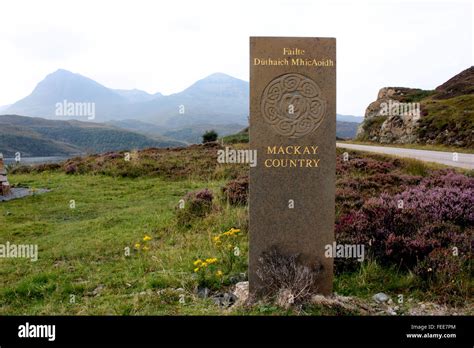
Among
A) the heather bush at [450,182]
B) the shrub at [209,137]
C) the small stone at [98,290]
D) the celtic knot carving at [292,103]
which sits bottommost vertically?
the small stone at [98,290]

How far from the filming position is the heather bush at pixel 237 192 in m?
11.8

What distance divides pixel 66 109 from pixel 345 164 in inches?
470

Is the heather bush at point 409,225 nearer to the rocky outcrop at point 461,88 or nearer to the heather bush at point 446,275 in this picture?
the heather bush at point 446,275

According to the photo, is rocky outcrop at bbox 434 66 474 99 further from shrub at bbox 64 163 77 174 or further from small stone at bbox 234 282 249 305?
small stone at bbox 234 282 249 305

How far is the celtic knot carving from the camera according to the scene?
20.4 ft

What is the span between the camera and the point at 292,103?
20.5ft

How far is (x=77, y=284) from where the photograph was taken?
23.4 ft

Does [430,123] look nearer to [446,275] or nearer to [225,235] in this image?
[225,235]

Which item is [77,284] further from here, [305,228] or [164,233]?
[305,228]

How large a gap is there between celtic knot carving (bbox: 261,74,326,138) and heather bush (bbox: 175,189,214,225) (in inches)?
202

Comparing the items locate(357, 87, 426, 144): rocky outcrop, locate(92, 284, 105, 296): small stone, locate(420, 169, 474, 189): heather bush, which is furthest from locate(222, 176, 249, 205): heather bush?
locate(357, 87, 426, 144): rocky outcrop

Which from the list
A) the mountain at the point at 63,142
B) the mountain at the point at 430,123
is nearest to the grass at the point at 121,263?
the mountain at the point at 430,123

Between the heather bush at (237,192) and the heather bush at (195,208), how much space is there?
51cm

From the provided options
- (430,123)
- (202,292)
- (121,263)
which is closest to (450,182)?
(202,292)
